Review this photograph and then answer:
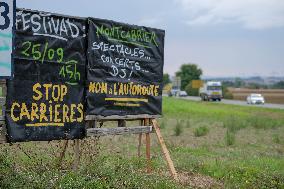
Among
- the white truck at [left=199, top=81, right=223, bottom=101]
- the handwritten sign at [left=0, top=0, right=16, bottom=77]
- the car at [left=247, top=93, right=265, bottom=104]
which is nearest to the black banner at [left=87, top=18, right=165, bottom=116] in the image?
the handwritten sign at [left=0, top=0, right=16, bottom=77]

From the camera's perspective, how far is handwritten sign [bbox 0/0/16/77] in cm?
699

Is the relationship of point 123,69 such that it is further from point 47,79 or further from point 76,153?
point 76,153

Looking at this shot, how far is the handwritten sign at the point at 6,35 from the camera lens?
699 cm

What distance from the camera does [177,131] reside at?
66.7 feet

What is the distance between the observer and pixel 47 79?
782 centimetres

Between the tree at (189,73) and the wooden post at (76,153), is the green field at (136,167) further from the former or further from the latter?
the tree at (189,73)

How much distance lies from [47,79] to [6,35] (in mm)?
1095

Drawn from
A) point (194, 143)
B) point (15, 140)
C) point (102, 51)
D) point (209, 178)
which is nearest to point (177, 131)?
point (194, 143)

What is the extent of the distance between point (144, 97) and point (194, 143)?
8462 mm

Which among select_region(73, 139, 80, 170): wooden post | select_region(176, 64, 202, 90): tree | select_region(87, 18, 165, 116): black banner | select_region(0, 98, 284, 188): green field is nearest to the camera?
select_region(0, 98, 284, 188): green field

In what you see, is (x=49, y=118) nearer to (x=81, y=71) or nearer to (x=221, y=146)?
(x=81, y=71)

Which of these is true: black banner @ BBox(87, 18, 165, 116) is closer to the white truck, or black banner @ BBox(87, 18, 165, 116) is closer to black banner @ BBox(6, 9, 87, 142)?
Answer: black banner @ BBox(6, 9, 87, 142)

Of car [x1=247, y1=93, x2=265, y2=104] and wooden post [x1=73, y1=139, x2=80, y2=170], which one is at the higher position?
wooden post [x1=73, y1=139, x2=80, y2=170]

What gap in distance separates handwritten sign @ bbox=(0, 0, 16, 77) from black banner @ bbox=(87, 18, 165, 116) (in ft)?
5.53
